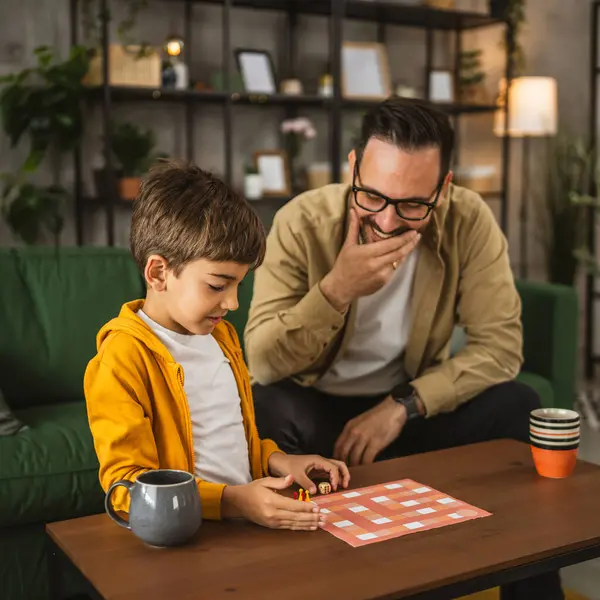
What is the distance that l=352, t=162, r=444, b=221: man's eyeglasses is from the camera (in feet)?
5.86

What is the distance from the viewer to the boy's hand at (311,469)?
4.63 ft

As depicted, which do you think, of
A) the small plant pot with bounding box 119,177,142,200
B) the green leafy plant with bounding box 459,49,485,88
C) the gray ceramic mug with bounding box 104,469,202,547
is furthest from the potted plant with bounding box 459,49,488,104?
the gray ceramic mug with bounding box 104,469,202,547

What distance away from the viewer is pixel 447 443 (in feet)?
6.71

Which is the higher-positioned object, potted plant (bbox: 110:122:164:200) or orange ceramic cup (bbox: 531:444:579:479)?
potted plant (bbox: 110:122:164:200)

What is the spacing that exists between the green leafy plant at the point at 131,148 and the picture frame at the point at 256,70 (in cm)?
58

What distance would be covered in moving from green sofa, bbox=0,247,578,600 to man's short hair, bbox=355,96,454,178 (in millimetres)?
1026

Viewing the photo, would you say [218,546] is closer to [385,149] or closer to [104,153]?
[385,149]

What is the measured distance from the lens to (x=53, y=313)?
2.63m

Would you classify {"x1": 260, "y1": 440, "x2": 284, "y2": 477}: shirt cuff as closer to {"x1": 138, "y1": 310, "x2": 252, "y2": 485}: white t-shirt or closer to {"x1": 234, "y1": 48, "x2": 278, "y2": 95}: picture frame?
{"x1": 138, "y1": 310, "x2": 252, "y2": 485}: white t-shirt

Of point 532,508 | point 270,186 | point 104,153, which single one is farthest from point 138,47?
point 532,508

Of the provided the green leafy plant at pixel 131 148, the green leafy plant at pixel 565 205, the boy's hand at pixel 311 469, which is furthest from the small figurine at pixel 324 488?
the green leafy plant at pixel 565 205

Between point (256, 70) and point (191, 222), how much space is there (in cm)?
317

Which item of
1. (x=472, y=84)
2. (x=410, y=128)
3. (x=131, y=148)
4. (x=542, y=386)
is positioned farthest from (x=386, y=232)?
(x=472, y=84)

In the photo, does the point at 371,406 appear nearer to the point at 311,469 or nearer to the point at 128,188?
the point at 311,469
